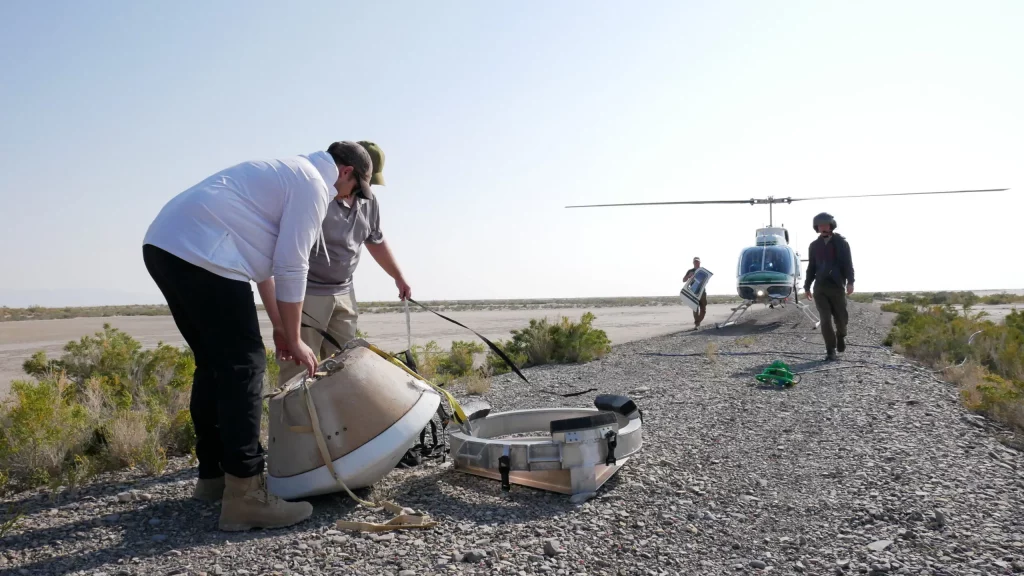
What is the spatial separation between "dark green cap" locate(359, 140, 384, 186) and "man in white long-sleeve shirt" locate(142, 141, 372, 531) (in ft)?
4.51

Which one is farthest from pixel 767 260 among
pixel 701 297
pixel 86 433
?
pixel 86 433

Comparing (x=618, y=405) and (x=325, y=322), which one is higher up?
(x=325, y=322)

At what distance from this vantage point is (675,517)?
3697 mm

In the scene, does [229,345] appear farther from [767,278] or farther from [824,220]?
[767,278]

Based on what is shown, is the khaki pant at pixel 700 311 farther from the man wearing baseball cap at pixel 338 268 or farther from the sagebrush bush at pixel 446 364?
the man wearing baseball cap at pixel 338 268

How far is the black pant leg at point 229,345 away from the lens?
3.43 metres

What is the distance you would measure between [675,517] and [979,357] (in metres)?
8.89

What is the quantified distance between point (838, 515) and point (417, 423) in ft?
7.63

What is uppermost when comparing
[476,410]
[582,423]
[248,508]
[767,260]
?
[767,260]

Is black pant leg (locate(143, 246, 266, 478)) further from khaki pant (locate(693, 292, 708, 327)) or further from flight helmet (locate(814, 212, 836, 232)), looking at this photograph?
khaki pant (locate(693, 292, 708, 327))

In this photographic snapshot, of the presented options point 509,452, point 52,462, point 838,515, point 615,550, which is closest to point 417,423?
point 509,452

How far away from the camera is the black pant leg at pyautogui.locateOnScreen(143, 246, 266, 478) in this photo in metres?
3.43

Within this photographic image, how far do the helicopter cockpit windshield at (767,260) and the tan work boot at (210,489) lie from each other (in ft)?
53.8

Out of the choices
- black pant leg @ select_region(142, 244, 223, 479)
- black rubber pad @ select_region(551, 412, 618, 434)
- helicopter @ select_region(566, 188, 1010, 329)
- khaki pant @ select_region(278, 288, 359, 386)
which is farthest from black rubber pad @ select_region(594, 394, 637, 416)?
helicopter @ select_region(566, 188, 1010, 329)
